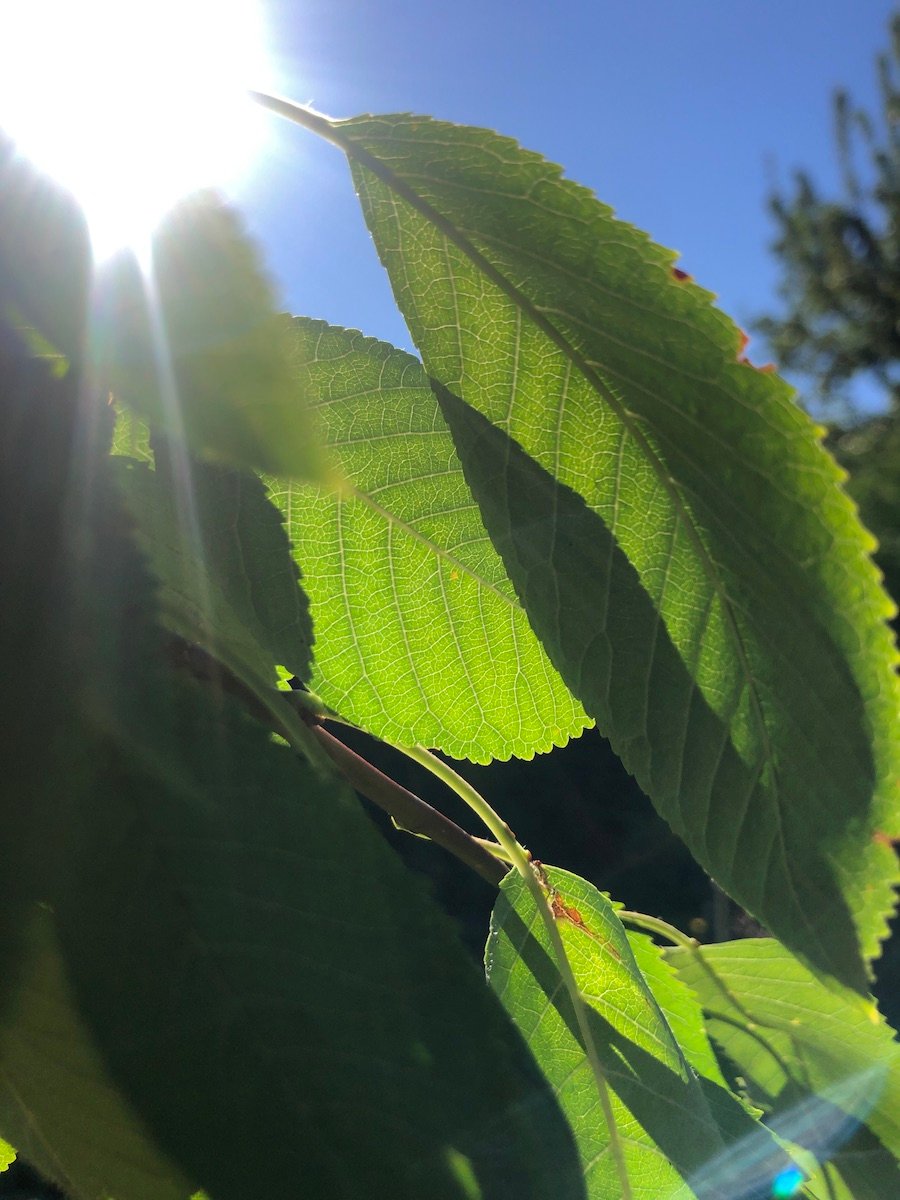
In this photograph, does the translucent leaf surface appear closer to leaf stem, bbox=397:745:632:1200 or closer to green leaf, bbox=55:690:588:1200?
leaf stem, bbox=397:745:632:1200

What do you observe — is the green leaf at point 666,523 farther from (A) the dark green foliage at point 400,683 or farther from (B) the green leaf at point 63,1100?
(B) the green leaf at point 63,1100

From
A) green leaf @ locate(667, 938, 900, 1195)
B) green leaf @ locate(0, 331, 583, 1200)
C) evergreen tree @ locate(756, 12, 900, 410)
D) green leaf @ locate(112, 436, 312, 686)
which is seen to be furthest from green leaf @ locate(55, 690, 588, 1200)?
evergreen tree @ locate(756, 12, 900, 410)

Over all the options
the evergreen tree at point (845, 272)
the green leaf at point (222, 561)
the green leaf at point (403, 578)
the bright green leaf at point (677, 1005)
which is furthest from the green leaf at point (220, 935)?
the evergreen tree at point (845, 272)

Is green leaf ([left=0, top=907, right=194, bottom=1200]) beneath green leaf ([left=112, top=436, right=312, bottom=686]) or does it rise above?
beneath

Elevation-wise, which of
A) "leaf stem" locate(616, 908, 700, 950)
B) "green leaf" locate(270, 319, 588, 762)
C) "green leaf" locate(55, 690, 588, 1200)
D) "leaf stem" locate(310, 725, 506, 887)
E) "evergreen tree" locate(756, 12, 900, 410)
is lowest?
"leaf stem" locate(616, 908, 700, 950)

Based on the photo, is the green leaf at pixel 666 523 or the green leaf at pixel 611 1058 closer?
the green leaf at pixel 666 523

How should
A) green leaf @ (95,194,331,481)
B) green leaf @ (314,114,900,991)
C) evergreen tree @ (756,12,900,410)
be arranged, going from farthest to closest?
evergreen tree @ (756,12,900,410), green leaf @ (314,114,900,991), green leaf @ (95,194,331,481)

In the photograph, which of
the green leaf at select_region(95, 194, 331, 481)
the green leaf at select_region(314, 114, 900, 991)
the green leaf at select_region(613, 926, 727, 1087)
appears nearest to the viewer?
the green leaf at select_region(95, 194, 331, 481)
